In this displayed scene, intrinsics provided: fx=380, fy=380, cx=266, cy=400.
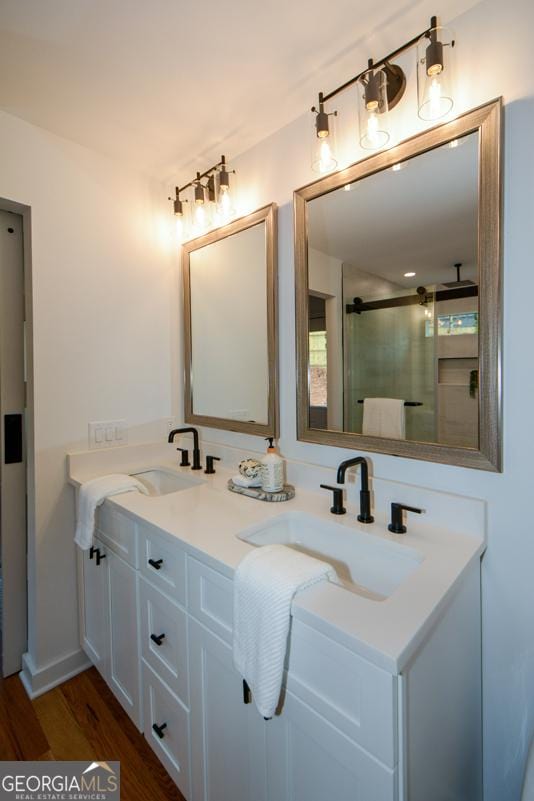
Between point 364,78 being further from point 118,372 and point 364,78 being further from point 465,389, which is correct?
point 118,372

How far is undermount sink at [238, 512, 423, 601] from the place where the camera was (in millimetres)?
1062

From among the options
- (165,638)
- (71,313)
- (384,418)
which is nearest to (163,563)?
(165,638)

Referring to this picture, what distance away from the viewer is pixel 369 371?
1.33 metres

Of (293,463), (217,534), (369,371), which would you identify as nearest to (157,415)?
(293,463)

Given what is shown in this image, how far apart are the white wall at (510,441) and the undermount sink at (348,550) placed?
264mm

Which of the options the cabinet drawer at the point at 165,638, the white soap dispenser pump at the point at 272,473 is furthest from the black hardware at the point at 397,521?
the cabinet drawer at the point at 165,638

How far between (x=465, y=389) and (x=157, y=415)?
5.02 feet

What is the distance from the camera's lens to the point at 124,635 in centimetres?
146

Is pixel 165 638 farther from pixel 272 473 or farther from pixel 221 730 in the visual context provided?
pixel 272 473

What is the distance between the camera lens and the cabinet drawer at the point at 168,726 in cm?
117

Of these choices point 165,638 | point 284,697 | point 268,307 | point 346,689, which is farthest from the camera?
point 268,307

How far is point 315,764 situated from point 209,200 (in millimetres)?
2047

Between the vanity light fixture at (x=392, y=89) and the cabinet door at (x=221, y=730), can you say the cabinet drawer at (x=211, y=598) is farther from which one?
the vanity light fixture at (x=392, y=89)

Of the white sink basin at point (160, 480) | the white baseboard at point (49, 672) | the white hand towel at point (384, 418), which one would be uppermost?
the white hand towel at point (384, 418)
